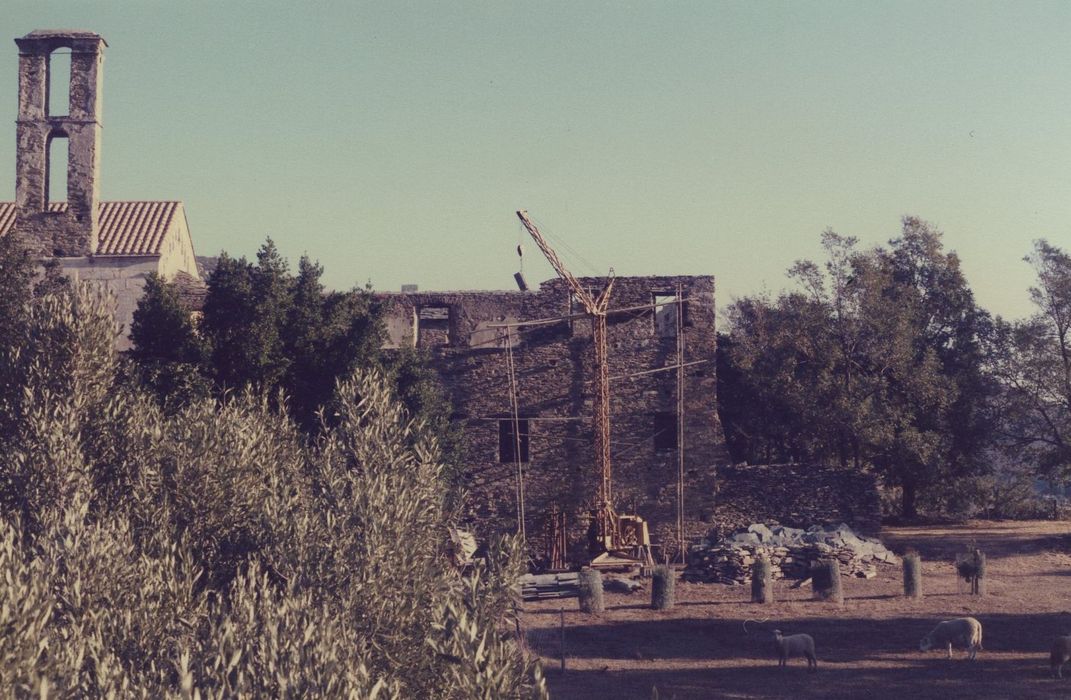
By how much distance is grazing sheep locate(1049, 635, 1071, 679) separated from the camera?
15797 millimetres

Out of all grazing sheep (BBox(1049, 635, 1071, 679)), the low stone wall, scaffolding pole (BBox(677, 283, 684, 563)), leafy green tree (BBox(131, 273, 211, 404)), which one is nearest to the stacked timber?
scaffolding pole (BBox(677, 283, 684, 563))

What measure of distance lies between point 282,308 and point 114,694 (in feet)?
50.5

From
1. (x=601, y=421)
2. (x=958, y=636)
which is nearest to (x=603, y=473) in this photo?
(x=601, y=421)

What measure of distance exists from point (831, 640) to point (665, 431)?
9983 millimetres

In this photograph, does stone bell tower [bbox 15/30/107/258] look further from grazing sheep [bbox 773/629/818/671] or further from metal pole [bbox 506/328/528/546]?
grazing sheep [bbox 773/629/818/671]

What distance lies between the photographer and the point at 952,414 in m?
33.8

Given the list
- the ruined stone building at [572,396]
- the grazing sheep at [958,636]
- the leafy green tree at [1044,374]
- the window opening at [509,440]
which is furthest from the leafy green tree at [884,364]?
the grazing sheep at [958,636]

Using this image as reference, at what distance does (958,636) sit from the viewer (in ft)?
56.4

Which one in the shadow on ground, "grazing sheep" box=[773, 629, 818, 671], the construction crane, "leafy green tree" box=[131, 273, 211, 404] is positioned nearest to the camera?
the shadow on ground

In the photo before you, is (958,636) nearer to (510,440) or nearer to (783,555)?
(783,555)

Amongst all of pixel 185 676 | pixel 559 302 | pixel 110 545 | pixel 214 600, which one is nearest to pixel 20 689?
pixel 185 676

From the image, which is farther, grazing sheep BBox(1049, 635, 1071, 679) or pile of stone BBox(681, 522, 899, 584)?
pile of stone BBox(681, 522, 899, 584)

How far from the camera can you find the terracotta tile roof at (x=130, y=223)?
28094 mm

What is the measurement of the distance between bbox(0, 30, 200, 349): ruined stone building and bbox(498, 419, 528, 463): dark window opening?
10.5 m
